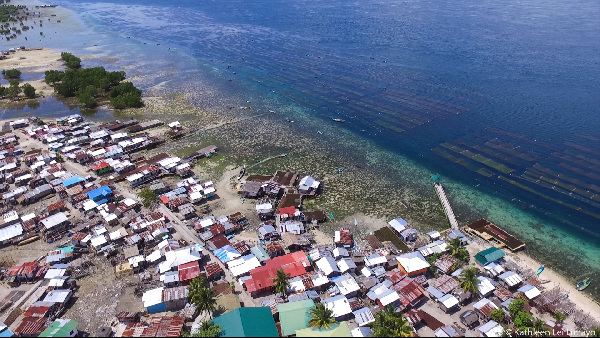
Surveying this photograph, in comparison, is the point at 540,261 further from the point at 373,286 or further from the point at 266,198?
the point at 266,198

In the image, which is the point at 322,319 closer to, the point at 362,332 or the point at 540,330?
the point at 362,332

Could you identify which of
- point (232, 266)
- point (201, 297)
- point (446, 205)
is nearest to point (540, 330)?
point (446, 205)

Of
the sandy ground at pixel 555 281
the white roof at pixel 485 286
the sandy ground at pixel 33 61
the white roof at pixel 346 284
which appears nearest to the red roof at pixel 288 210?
the white roof at pixel 346 284

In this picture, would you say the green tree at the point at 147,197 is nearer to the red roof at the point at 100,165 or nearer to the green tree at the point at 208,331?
the red roof at the point at 100,165

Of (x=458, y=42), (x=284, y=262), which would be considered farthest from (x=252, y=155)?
(x=458, y=42)

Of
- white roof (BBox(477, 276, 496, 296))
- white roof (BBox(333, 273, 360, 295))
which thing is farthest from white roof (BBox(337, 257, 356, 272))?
white roof (BBox(477, 276, 496, 296))
